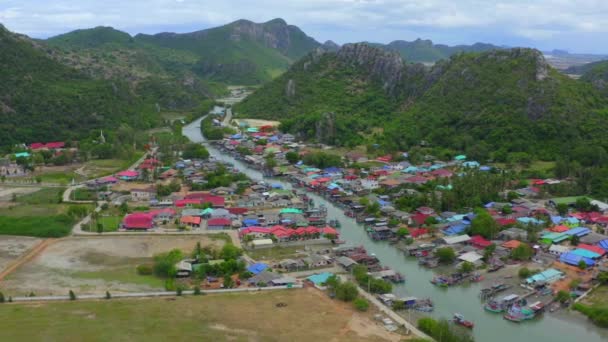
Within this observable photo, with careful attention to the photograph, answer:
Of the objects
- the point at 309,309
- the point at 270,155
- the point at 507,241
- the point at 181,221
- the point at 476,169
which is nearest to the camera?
the point at 309,309

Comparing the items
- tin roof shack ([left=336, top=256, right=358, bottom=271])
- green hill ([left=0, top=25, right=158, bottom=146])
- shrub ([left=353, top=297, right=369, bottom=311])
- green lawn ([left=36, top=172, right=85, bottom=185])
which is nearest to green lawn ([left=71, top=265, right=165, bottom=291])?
tin roof shack ([left=336, top=256, right=358, bottom=271])

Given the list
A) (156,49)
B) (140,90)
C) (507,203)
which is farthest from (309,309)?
(156,49)

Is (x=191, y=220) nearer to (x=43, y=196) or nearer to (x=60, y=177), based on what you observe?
(x=43, y=196)

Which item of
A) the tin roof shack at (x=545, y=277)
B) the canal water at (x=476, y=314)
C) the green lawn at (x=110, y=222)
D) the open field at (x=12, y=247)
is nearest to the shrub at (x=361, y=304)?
the canal water at (x=476, y=314)

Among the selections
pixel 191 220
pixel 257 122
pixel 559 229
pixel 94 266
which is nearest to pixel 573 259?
pixel 559 229

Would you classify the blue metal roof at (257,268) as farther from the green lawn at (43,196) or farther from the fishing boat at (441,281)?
the green lawn at (43,196)

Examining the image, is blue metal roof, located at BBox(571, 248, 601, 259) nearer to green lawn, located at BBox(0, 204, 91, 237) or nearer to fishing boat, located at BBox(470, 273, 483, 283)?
fishing boat, located at BBox(470, 273, 483, 283)

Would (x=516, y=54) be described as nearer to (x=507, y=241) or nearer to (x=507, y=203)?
(x=507, y=203)
